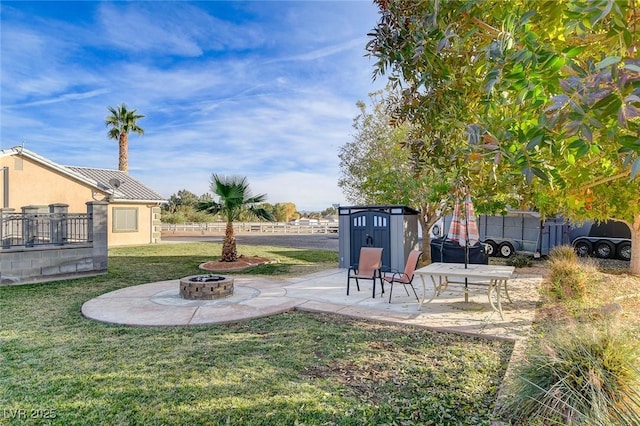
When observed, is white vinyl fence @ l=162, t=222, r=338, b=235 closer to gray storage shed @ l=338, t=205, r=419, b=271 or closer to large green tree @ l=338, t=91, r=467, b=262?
large green tree @ l=338, t=91, r=467, b=262

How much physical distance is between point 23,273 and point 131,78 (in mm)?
10305

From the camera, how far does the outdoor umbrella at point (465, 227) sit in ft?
22.7

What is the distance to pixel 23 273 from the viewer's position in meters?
9.47

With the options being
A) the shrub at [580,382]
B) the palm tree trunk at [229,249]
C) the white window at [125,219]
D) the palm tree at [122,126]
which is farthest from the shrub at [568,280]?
the palm tree at [122,126]

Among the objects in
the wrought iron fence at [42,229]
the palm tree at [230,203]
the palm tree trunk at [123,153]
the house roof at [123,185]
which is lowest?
the wrought iron fence at [42,229]

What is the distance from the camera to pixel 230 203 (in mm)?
12969

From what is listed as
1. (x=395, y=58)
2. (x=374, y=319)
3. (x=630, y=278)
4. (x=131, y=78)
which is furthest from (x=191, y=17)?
(x=630, y=278)

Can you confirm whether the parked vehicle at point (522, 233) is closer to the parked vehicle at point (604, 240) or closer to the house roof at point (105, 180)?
the parked vehicle at point (604, 240)

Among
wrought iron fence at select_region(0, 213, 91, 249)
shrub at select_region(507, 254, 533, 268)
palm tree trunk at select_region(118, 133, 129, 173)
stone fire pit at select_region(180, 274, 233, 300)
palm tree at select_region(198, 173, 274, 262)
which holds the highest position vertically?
palm tree trunk at select_region(118, 133, 129, 173)

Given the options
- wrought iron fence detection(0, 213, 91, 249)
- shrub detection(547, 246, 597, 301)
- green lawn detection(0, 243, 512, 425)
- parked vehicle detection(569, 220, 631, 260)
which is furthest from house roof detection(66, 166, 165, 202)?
parked vehicle detection(569, 220, 631, 260)

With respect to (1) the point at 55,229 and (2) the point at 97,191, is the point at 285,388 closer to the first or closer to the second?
(1) the point at 55,229

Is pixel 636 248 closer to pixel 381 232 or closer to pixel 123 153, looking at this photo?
pixel 381 232

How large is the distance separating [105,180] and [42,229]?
480 inches

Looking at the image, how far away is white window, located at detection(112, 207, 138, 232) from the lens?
67.0 feet
